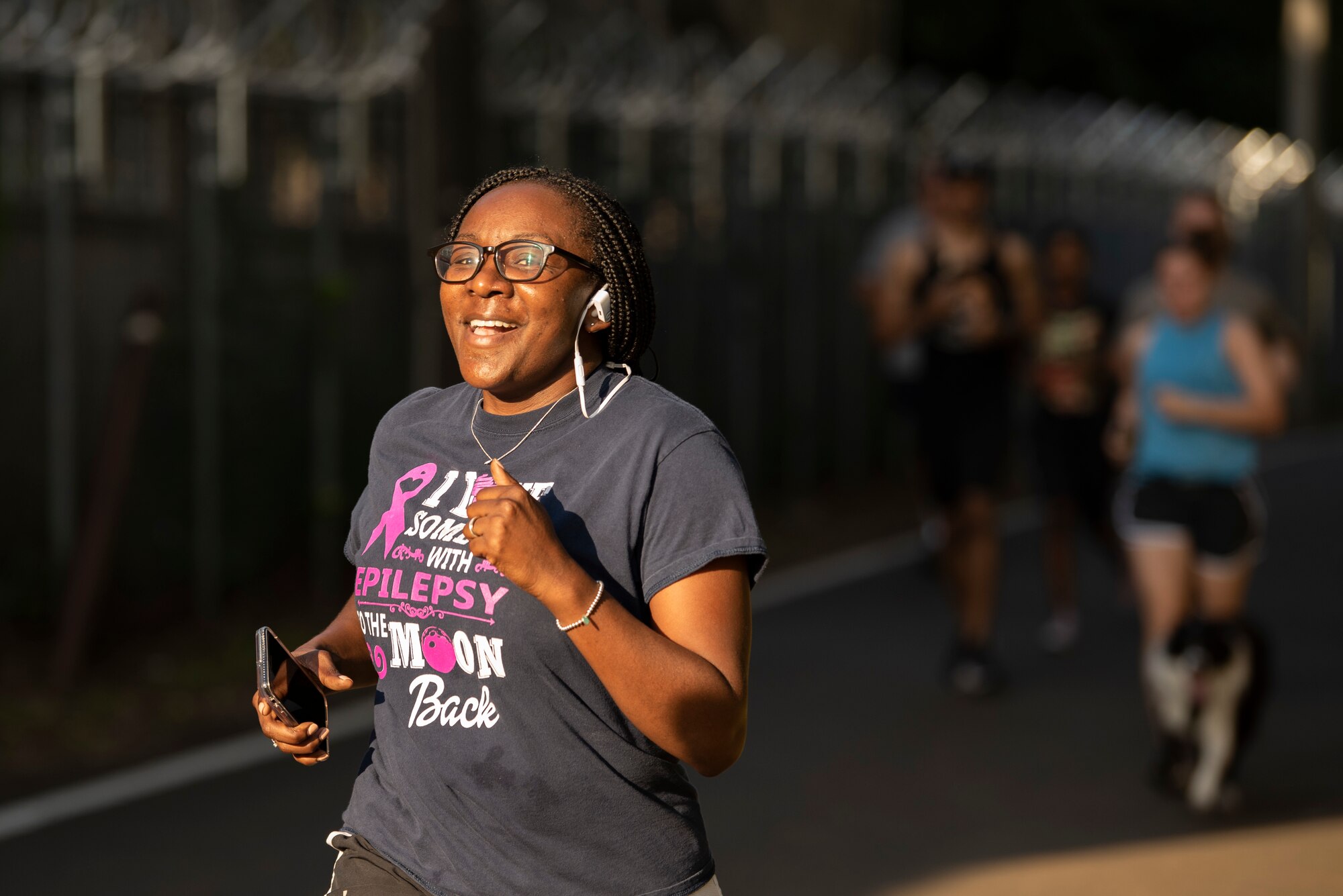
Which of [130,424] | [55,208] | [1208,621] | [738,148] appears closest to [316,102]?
[55,208]

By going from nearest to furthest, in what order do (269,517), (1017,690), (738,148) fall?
(1017,690) → (269,517) → (738,148)

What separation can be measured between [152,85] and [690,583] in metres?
7.75

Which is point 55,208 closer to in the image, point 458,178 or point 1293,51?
point 458,178

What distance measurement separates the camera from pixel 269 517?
417 inches

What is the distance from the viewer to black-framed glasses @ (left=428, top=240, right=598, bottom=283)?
2979 mm

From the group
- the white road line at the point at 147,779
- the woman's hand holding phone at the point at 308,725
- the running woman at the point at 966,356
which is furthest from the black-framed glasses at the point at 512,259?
the running woman at the point at 966,356

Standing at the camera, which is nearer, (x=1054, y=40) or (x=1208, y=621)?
(x=1208, y=621)

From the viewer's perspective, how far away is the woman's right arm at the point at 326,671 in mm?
3016

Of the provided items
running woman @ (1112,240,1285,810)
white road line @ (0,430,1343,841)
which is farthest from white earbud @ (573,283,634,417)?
running woman @ (1112,240,1285,810)

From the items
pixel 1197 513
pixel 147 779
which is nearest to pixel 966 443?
pixel 1197 513

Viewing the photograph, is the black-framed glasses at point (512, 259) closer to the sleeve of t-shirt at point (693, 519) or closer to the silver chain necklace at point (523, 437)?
the silver chain necklace at point (523, 437)

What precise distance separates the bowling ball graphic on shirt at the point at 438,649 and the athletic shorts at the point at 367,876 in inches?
12.7

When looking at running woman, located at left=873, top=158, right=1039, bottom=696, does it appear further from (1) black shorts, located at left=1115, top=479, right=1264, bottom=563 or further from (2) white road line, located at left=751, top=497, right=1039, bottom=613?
(2) white road line, located at left=751, top=497, right=1039, bottom=613

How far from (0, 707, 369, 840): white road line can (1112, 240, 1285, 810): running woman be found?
276cm
